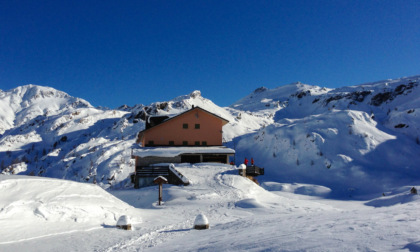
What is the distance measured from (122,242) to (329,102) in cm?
6810

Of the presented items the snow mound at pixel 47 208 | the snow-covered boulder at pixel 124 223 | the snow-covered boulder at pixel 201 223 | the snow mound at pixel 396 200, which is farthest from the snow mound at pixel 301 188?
the snow-covered boulder at pixel 124 223

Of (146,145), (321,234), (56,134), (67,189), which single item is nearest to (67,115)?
(56,134)

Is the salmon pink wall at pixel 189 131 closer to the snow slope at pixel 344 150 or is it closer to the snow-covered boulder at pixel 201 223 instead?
the snow slope at pixel 344 150

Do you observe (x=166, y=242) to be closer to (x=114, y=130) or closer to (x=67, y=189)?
(x=67, y=189)

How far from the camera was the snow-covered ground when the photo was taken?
6.78 m

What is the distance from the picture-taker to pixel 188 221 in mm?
16141

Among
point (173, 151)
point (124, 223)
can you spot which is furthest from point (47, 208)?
point (173, 151)

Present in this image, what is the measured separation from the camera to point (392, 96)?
198 ft

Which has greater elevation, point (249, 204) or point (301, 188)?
point (301, 188)

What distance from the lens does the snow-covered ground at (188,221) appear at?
6.78m

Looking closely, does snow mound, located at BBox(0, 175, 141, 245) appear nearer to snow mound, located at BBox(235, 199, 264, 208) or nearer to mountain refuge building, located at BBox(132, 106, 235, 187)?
snow mound, located at BBox(235, 199, 264, 208)

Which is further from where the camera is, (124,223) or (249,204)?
(249,204)

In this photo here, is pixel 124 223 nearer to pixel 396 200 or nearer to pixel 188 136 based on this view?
pixel 396 200

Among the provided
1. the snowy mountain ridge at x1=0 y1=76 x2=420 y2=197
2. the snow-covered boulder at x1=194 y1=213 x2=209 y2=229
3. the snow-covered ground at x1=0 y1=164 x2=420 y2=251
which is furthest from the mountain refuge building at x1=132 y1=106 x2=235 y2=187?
the snow-covered boulder at x1=194 y1=213 x2=209 y2=229
